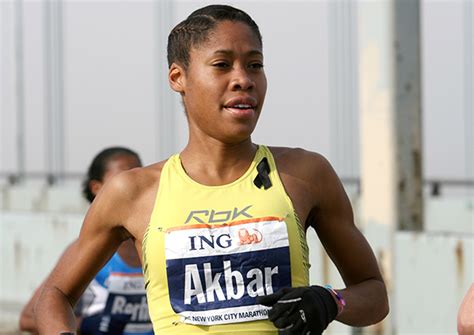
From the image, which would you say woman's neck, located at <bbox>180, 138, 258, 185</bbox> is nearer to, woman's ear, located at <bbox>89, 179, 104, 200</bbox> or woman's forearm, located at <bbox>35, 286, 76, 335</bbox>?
woman's forearm, located at <bbox>35, 286, 76, 335</bbox>

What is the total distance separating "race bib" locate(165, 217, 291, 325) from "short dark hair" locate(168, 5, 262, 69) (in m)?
0.52

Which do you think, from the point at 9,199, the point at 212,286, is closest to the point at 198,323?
the point at 212,286

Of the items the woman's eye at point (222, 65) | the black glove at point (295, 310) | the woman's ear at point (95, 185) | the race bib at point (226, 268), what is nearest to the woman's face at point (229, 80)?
the woman's eye at point (222, 65)

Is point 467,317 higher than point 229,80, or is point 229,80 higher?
point 229,80

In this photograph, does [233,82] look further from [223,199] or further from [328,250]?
[328,250]

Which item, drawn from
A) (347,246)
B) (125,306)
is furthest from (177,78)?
(125,306)

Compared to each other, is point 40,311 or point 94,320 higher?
point 40,311

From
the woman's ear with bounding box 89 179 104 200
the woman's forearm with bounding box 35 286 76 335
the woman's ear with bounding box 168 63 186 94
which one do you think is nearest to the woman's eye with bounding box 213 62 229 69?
the woman's ear with bounding box 168 63 186 94

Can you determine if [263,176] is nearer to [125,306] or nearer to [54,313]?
[54,313]

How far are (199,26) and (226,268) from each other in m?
0.70

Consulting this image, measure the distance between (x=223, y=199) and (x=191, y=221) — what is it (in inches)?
4.3

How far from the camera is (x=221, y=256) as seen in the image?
132 inches

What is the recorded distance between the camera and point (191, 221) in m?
3.41

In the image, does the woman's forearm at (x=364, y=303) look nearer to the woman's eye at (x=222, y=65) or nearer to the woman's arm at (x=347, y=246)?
the woman's arm at (x=347, y=246)
